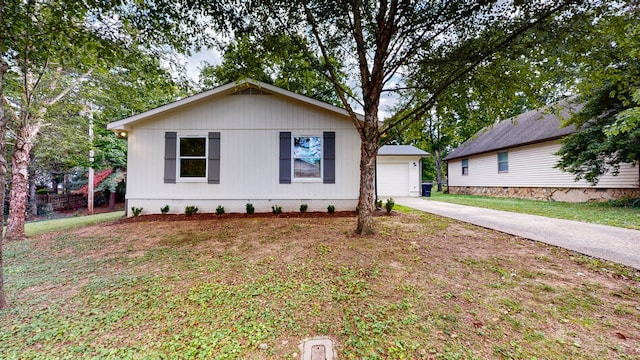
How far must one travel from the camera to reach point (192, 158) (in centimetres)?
721

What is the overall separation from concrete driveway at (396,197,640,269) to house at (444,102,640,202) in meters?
3.39

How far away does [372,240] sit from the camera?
430cm

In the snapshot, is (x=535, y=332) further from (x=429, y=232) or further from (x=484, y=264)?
(x=429, y=232)

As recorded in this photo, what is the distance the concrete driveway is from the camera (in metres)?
3.47

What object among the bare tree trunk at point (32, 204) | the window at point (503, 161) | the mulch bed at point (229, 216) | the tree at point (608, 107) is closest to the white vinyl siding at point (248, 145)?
the mulch bed at point (229, 216)

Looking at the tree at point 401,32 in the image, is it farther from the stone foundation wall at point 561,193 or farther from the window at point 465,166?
the window at point 465,166

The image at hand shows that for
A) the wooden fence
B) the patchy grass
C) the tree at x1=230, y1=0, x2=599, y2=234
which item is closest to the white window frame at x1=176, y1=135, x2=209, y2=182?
the patchy grass

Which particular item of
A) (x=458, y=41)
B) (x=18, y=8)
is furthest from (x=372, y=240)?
(x=18, y=8)

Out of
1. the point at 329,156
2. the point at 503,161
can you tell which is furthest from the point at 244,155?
the point at 503,161

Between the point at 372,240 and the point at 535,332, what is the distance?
2.47m

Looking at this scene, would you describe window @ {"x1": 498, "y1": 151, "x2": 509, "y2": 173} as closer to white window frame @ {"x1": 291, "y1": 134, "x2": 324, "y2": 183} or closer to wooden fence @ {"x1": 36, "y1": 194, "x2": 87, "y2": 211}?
white window frame @ {"x1": 291, "y1": 134, "x2": 324, "y2": 183}

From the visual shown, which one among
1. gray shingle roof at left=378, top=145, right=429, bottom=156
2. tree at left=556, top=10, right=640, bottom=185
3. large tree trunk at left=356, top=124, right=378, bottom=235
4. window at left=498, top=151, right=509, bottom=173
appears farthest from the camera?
gray shingle roof at left=378, top=145, right=429, bottom=156

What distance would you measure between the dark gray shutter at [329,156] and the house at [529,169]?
547 centimetres

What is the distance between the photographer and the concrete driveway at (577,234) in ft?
11.4
